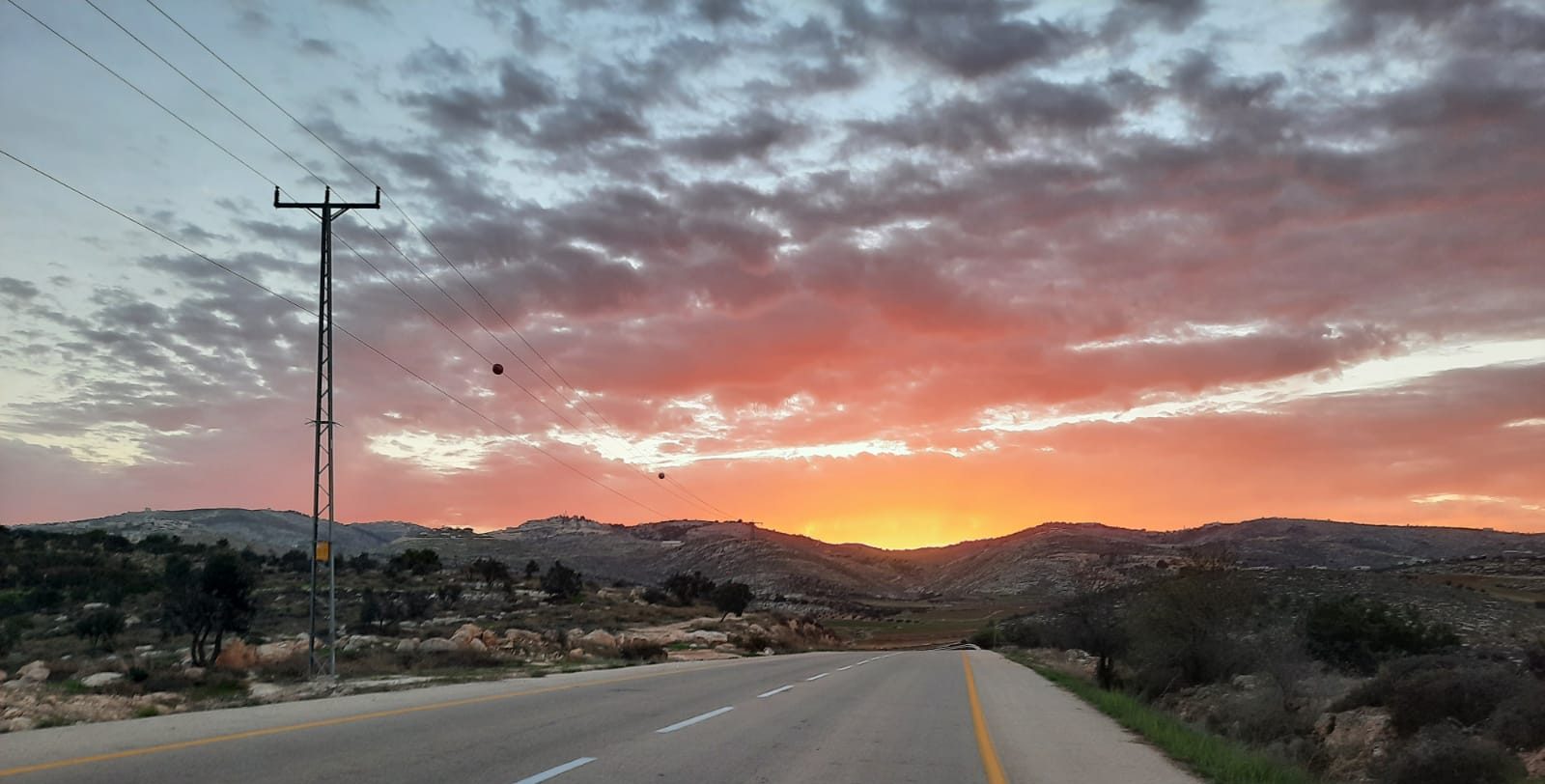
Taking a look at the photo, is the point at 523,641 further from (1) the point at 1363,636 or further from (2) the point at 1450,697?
(1) the point at 1363,636

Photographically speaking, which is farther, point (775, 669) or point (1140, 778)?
point (775, 669)

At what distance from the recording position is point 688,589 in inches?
3575

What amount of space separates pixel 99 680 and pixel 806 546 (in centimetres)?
18043

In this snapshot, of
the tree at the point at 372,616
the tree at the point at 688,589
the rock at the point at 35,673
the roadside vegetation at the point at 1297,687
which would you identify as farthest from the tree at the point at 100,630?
the tree at the point at 688,589

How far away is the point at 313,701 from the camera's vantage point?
17.5 metres

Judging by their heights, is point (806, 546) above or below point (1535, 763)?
above

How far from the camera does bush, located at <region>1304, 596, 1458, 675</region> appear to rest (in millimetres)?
37625

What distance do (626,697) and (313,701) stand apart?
205 inches

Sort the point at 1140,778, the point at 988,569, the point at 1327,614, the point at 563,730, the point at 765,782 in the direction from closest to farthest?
the point at 765,782, the point at 1140,778, the point at 563,730, the point at 1327,614, the point at 988,569

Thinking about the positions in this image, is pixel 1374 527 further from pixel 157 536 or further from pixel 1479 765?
pixel 1479 765

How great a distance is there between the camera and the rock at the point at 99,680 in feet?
68.4

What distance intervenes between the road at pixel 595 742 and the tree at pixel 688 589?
6588 cm

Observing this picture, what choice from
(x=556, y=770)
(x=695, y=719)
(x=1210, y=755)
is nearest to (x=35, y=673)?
(x=695, y=719)

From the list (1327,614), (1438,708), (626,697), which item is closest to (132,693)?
(626,697)
